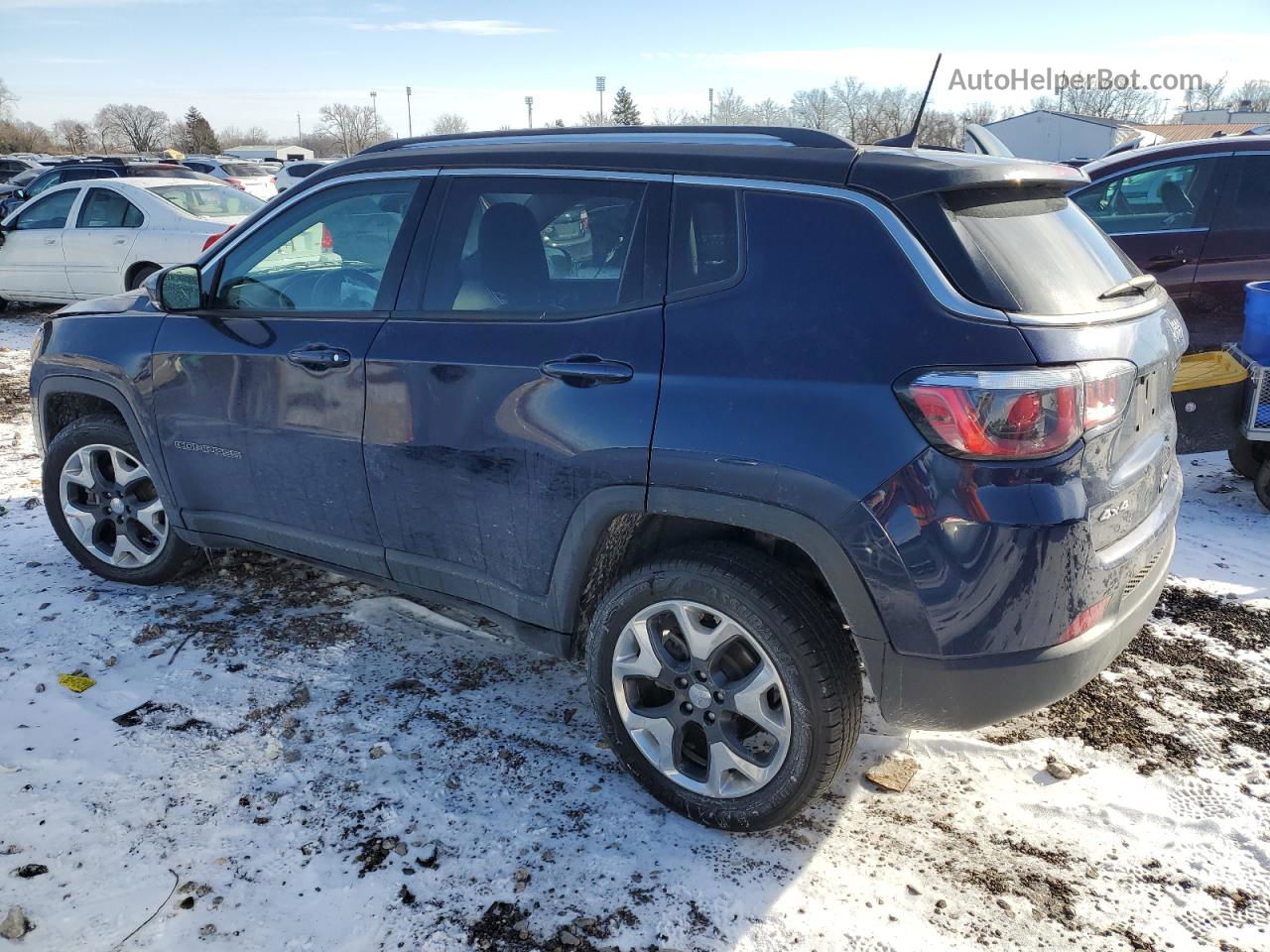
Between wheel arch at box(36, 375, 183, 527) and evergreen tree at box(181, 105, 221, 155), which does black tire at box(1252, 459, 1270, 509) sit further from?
evergreen tree at box(181, 105, 221, 155)

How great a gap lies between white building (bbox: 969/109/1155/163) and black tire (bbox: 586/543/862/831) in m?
52.8

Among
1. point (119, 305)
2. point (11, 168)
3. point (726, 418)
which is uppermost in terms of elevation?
point (11, 168)

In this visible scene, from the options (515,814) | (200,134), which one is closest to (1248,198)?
(515,814)

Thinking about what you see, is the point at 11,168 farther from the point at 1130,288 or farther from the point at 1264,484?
the point at 1130,288

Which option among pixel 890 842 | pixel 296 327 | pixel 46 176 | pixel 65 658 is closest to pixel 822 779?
pixel 890 842

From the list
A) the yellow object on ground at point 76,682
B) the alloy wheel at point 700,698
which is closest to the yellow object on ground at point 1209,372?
the alloy wheel at point 700,698

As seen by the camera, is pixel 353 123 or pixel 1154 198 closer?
pixel 1154 198

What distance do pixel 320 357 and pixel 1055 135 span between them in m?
61.7

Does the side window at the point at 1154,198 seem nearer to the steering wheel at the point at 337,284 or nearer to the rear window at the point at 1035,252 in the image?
the rear window at the point at 1035,252

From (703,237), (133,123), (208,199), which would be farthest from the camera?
(133,123)

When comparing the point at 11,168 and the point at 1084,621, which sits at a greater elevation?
the point at 11,168

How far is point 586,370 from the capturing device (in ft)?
9.00

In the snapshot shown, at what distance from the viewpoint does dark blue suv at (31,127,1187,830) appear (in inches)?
90.7

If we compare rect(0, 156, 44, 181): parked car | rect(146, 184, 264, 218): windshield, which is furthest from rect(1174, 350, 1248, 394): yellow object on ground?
rect(0, 156, 44, 181): parked car
